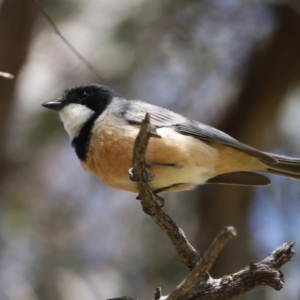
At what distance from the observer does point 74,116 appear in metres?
4.15

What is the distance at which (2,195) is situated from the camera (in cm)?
739

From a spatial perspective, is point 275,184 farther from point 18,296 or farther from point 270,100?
point 18,296

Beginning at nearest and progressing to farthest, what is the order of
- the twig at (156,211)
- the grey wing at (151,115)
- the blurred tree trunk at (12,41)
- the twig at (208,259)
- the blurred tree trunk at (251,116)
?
the twig at (208,259) → the twig at (156,211) → the grey wing at (151,115) → the blurred tree trunk at (12,41) → the blurred tree trunk at (251,116)

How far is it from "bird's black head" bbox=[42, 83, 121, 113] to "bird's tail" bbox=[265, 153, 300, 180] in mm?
1378

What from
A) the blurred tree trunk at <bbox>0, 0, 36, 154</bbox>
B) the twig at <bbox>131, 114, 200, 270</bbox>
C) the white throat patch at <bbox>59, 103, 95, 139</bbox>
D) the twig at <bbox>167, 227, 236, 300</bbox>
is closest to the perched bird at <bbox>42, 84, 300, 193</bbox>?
the white throat patch at <bbox>59, 103, 95, 139</bbox>

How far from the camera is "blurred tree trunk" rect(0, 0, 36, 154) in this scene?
18.5 ft

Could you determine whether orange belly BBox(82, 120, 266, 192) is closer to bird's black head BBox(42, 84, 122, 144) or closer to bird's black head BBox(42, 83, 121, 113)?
bird's black head BBox(42, 84, 122, 144)

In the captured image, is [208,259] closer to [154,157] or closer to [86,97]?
[154,157]

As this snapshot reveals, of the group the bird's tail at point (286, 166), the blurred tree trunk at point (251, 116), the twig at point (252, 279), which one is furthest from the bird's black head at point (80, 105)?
the blurred tree trunk at point (251, 116)

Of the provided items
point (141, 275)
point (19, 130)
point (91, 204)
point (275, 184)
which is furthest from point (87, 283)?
point (275, 184)

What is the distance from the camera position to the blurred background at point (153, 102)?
6574 millimetres

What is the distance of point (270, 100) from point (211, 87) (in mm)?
1135

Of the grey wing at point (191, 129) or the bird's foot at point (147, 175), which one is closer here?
the bird's foot at point (147, 175)

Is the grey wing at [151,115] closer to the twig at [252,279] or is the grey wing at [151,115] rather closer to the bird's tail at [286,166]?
the bird's tail at [286,166]
